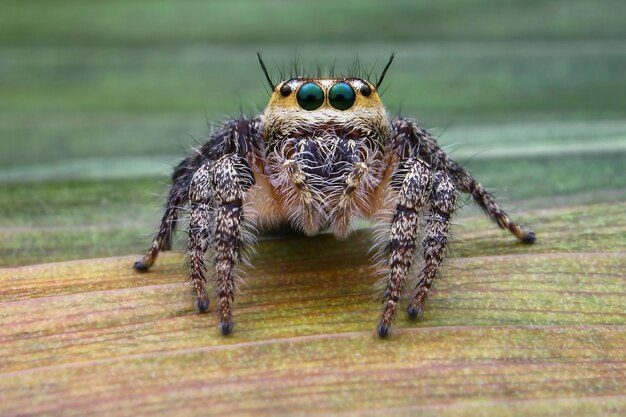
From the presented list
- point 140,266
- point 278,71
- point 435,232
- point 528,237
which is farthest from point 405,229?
point 278,71

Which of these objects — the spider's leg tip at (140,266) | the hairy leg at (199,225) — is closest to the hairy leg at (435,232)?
the hairy leg at (199,225)

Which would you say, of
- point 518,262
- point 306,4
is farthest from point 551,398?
point 306,4

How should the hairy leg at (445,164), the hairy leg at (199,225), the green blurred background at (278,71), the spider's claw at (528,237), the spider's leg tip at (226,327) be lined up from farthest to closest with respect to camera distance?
1. the green blurred background at (278,71)
2. the spider's claw at (528,237)
3. the hairy leg at (445,164)
4. the hairy leg at (199,225)
5. the spider's leg tip at (226,327)

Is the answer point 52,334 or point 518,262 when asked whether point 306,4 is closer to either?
point 518,262

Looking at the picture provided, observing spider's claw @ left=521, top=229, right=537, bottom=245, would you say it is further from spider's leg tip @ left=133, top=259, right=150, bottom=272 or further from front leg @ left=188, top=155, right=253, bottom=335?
spider's leg tip @ left=133, top=259, right=150, bottom=272

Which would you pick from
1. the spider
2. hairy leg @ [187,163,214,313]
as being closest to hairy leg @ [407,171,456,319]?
the spider

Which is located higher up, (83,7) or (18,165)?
(83,7)

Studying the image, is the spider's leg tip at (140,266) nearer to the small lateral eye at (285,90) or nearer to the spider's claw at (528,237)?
the small lateral eye at (285,90)
